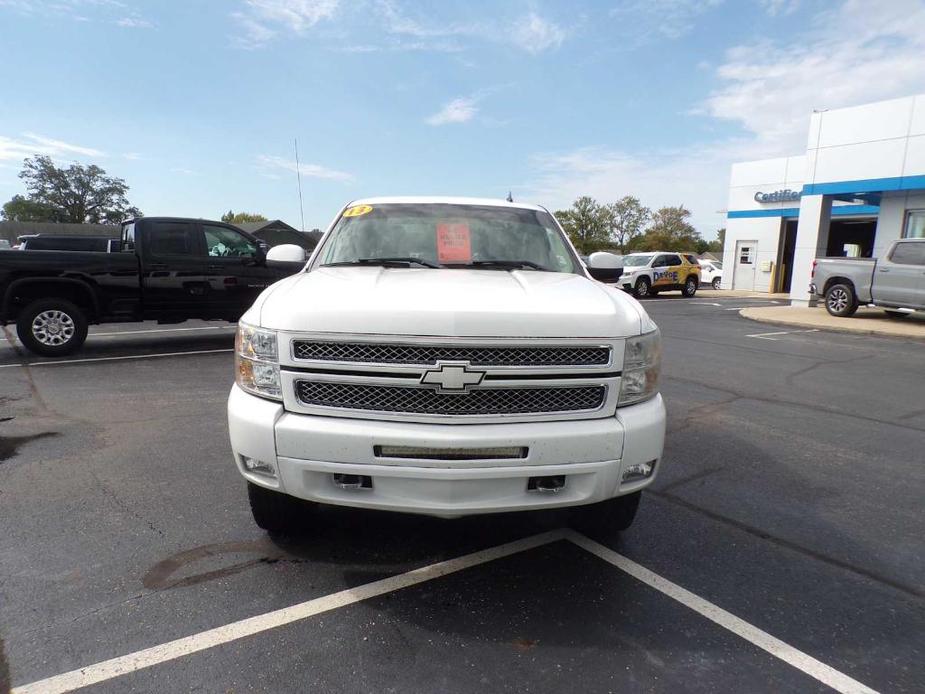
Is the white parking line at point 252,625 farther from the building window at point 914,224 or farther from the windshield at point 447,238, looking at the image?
the building window at point 914,224

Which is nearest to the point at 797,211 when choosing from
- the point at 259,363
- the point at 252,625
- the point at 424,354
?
the point at 424,354

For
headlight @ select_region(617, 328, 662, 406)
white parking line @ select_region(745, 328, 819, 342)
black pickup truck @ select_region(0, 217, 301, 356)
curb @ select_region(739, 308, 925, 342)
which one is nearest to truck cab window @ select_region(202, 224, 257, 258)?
black pickup truck @ select_region(0, 217, 301, 356)

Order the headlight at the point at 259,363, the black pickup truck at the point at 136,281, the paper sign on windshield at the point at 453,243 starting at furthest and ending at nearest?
the black pickup truck at the point at 136,281, the paper sign on windshield at the point at 453,243, the headlight at the point at 259,363

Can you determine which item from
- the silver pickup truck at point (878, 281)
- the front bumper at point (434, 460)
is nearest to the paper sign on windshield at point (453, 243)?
the front bumper at point (434, 460)

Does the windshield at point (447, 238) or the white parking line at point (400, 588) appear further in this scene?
the windshield at point (447, 238)

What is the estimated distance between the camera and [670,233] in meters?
84.0

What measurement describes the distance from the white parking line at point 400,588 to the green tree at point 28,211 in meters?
103

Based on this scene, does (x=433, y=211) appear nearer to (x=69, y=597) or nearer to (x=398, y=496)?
(x=398, y=496)

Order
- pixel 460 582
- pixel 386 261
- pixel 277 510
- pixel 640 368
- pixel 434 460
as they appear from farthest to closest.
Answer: pixel 386 261 < pixel 277 510 < pixel 460 582 < pixel 640 368 < pixel 434 460

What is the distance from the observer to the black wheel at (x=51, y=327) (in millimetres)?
8008

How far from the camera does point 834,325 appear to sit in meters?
13.7

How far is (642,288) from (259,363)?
2274cm

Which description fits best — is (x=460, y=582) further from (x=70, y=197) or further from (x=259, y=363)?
(x=70, y=197)

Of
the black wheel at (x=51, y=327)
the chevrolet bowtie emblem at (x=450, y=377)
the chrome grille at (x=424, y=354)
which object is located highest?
the chrome grille at (x=424, y=354)
